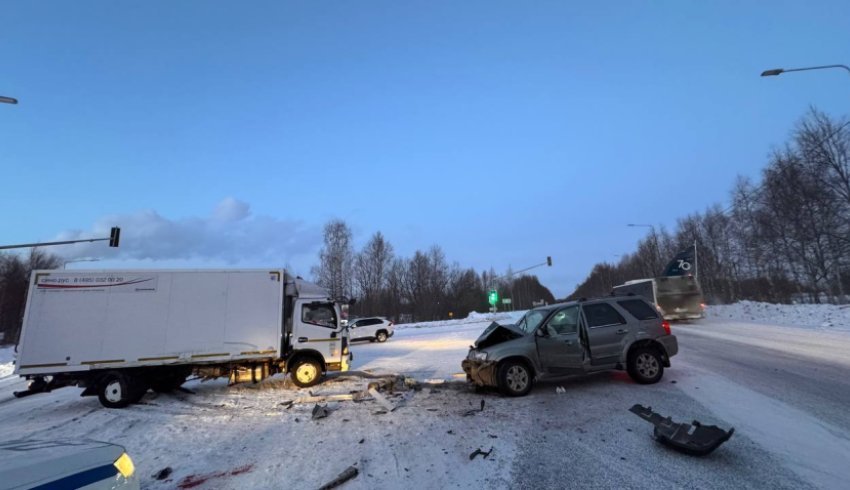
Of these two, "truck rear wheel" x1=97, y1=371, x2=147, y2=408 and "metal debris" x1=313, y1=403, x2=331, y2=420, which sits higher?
A: "truck rear wheel" x1=97, y1=371, x2=147, y2=408

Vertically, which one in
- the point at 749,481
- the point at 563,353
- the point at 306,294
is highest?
the point at 306,294

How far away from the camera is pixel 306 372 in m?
12.4

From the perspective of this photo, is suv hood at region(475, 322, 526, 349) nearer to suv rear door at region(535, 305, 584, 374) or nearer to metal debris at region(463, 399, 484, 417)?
suv rear door at region(535, 305, 584, 374)

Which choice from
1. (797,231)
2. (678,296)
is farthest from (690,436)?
(797,231)

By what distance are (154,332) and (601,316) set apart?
11.4 meters

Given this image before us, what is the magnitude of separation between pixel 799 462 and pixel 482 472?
146 inches

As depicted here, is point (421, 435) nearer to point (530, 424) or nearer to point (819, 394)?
point (530, 424)

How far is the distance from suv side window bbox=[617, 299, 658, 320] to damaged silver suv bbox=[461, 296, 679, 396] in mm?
31

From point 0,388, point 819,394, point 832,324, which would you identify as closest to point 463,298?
point 832,324

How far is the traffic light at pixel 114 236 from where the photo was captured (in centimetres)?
2693

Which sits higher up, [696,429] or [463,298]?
[463,298]

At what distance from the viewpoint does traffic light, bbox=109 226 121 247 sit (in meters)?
26.9

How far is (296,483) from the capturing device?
518cm

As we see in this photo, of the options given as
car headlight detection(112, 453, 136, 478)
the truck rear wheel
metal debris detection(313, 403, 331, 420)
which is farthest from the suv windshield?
the truck rear wheel
